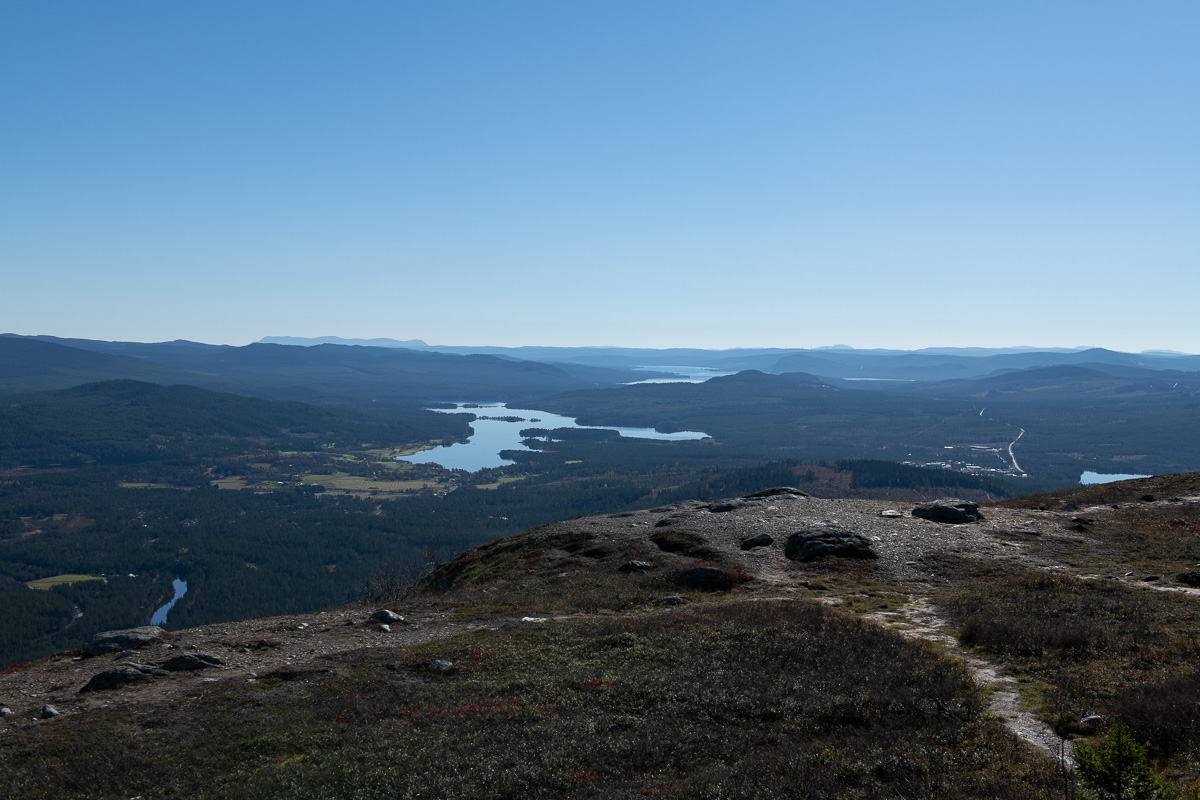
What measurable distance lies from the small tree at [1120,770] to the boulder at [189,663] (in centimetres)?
2916

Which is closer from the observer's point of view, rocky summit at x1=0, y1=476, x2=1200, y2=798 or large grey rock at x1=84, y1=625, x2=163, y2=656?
rocky summit at x1=0, y1=476, x2=1200, y2=798

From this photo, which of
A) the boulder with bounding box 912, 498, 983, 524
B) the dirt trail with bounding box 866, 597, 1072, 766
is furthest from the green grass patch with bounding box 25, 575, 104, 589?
the dirt trail with bounding box 866, 597, 1072, 766

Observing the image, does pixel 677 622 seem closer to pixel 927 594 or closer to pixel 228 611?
pixel 927 594

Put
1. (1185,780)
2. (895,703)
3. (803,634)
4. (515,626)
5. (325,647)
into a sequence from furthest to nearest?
1. (515,626)
2. (325,647)
3. (803,634)
4. (895,703)
5. (1185,780)

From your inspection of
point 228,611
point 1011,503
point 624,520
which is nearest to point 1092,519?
point 1011,503

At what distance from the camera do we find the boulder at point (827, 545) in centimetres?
4241

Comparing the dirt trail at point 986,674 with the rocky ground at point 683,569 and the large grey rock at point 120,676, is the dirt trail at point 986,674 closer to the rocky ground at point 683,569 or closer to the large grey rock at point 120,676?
the rocky ground at point 683,569

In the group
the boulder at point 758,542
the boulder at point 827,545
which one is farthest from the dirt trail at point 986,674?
the boulder at point 758,542

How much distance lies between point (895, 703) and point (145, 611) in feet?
569

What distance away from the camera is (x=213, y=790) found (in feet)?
49.0

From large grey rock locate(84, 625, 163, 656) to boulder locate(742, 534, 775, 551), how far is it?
122ft

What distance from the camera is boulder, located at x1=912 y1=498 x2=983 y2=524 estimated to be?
161ft

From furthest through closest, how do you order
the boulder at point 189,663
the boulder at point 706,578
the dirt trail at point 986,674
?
the boulder at point 706,578
the boulder at point 189,663
the dirt trail at point 986,674

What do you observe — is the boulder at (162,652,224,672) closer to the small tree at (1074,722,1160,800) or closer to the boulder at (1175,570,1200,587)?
the small tree at (1074,722,1160,800)
